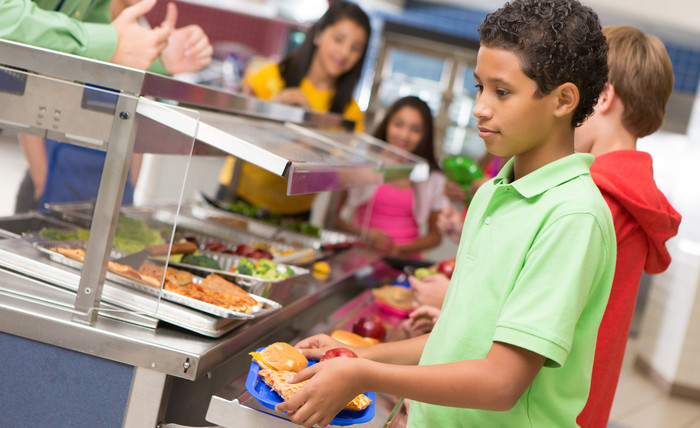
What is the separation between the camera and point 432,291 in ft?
7.43

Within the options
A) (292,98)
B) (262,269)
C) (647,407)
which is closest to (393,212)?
(292,98)

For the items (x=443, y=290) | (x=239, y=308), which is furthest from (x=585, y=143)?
(x=239, y=308)

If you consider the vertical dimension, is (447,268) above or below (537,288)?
below

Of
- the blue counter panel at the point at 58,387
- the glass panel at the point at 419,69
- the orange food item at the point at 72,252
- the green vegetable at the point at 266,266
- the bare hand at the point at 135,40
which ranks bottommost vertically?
the blue counter panel at the point at 58,387

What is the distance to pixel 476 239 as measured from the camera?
128 cm

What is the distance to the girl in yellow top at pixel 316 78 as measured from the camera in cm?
328

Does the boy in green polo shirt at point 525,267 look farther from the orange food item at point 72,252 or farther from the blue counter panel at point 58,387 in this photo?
the orange food item at point 72,252

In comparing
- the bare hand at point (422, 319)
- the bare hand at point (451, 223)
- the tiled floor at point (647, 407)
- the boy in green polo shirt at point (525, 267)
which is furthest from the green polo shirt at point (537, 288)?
the tiled floor at point (647, 407)

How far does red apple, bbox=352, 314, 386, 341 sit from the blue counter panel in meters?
0.80

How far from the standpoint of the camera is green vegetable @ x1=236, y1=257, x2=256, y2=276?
196 centimetres

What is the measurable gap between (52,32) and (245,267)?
79 cm

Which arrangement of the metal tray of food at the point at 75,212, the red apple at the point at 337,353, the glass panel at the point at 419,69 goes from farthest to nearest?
the glass panel at the point at 419,69 → the metal tray of food at the point at 75,212 → the red apple at the point at 337,353

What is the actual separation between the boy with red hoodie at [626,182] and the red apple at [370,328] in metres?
0.65

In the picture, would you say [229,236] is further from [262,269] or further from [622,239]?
[622,239]
